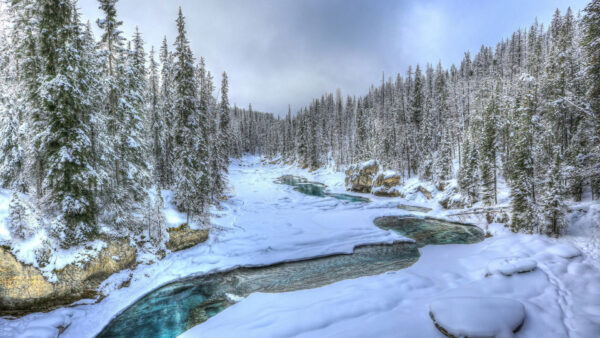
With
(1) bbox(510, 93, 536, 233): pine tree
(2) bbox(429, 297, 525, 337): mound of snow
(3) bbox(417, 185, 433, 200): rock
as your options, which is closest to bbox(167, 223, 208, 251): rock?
(2) bbox(429, 297, 525, 337): mound of snow

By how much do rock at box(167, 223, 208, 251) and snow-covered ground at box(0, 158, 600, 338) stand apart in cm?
59

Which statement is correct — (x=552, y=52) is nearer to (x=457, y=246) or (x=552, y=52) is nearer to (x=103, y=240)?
(x=457, y=246)

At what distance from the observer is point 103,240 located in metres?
11.9

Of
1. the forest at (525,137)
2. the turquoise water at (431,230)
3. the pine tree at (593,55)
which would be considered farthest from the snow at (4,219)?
the pine tree at (593,55)

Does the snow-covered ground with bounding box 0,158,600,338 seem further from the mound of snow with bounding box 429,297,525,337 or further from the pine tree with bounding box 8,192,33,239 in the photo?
the pine tree with bounding box 8,192,33,239

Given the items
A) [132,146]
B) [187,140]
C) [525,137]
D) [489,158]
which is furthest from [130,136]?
[489,158]

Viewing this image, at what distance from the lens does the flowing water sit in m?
9.70

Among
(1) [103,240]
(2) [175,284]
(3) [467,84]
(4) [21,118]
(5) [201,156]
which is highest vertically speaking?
(3) [467,84]

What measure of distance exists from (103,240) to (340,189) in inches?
1535

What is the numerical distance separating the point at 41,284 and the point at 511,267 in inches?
768

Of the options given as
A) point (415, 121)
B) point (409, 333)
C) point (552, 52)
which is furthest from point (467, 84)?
point (409, 333)

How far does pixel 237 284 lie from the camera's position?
12516 millimetres

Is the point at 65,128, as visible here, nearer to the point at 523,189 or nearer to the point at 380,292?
the point at 380,292

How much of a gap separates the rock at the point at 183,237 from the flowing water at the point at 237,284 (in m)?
3.55
